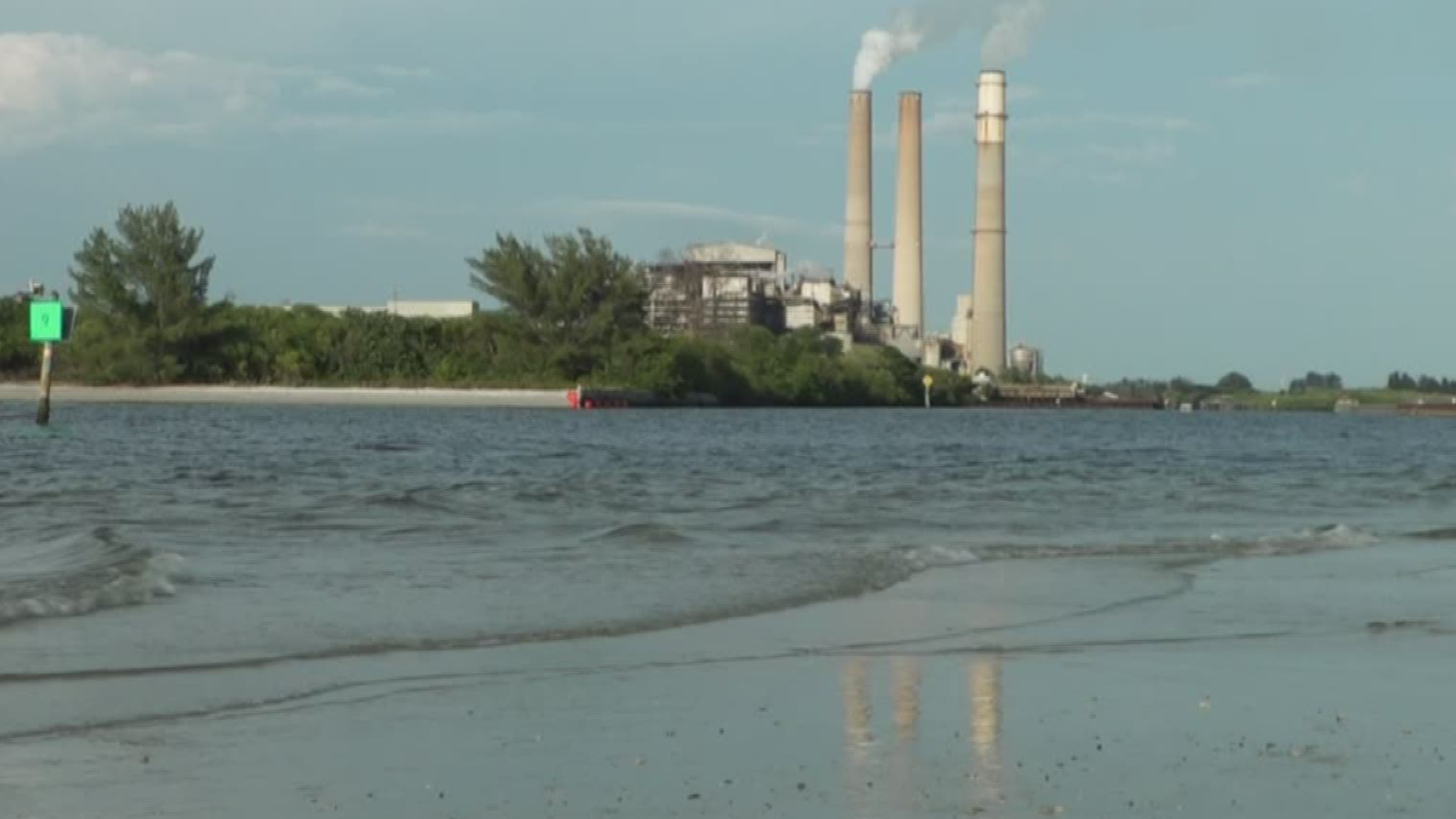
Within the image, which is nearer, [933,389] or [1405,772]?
[1405,772]

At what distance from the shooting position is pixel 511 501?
22828 mm

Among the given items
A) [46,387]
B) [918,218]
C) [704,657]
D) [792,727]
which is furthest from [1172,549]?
[918,218]

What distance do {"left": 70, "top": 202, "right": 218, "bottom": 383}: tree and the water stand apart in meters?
44.8

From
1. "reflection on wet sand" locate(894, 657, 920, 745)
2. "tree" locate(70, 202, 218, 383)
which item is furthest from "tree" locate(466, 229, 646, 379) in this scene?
"reflection on wet sand" locate(894, 657, 920, 745)

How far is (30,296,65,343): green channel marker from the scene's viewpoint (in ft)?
166

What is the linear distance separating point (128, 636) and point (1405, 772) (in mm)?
5869

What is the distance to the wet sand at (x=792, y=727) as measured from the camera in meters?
6.08

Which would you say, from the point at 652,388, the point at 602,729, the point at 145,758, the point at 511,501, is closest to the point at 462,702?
the point at 602,729

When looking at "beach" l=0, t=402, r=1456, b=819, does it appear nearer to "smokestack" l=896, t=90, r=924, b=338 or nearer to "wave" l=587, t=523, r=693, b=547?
"wave" l=587, t=523, r=693, b=547

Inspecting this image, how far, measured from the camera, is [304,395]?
94.1 metres

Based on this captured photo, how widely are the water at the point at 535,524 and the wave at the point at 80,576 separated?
37 millimetres

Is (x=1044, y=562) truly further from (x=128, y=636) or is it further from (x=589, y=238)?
(x=589, y=238)

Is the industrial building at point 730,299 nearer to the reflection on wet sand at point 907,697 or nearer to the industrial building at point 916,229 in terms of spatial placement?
the industrial building at point 916,229

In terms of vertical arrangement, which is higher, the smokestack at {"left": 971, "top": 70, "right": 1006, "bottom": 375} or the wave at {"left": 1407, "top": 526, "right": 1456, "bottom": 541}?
the smokestack at {"left": 971, "top": 70, "right": 1006, "bottom": 375}
